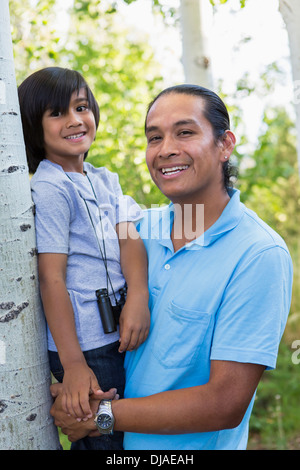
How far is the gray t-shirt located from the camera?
1809mm

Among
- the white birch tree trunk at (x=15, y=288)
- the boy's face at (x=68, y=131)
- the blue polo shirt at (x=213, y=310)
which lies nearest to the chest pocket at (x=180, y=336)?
the blue polo shirt at (x=213, y=310)

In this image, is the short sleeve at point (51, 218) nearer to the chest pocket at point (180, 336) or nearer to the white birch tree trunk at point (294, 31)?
the chest pocket at point (180, 336)

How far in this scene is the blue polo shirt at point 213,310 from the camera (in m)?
1.64

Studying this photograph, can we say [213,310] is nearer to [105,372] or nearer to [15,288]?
[105,372]

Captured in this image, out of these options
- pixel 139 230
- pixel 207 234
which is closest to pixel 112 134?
pixel 139 230

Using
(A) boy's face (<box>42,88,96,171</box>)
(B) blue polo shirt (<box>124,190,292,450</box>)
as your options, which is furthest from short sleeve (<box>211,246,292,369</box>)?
(A) boy's face (<box>42,88,96,171</box>)

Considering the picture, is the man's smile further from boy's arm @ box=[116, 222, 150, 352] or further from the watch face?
the watch face

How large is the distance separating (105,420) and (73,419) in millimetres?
122

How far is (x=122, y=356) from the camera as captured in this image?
205 centimetres

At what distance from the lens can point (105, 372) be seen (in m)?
1.95

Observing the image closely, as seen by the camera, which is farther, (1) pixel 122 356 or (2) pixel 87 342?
(1) pixel 122 356

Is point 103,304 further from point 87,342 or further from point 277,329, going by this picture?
point 277,329
